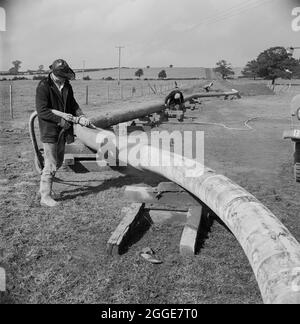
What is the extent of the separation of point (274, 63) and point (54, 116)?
69529mm

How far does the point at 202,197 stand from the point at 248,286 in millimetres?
1024

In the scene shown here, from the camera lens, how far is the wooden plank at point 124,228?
12.7 ft

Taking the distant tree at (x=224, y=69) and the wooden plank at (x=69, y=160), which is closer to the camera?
the wooden plank at (x=69, y=160)

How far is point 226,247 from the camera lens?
4059mm

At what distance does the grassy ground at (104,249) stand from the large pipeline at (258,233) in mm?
492

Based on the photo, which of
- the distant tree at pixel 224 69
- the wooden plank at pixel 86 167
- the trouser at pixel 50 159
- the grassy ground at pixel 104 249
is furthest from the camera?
the distant tree at pixel 224 69

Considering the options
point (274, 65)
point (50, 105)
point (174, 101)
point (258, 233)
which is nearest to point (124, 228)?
point (258, 233)

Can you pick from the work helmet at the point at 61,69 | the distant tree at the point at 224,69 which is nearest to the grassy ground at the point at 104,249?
the work helmet at the point at 61,69

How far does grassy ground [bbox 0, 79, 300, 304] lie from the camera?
3225mm

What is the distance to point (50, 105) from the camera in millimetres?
5148

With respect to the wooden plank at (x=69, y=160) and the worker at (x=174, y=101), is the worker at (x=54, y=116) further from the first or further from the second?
the worker at (x=174, y=101)

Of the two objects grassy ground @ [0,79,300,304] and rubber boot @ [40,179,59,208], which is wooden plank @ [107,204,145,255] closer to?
grassy ground @ [0,79,300,304]

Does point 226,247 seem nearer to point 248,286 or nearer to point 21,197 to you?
point 248,286
